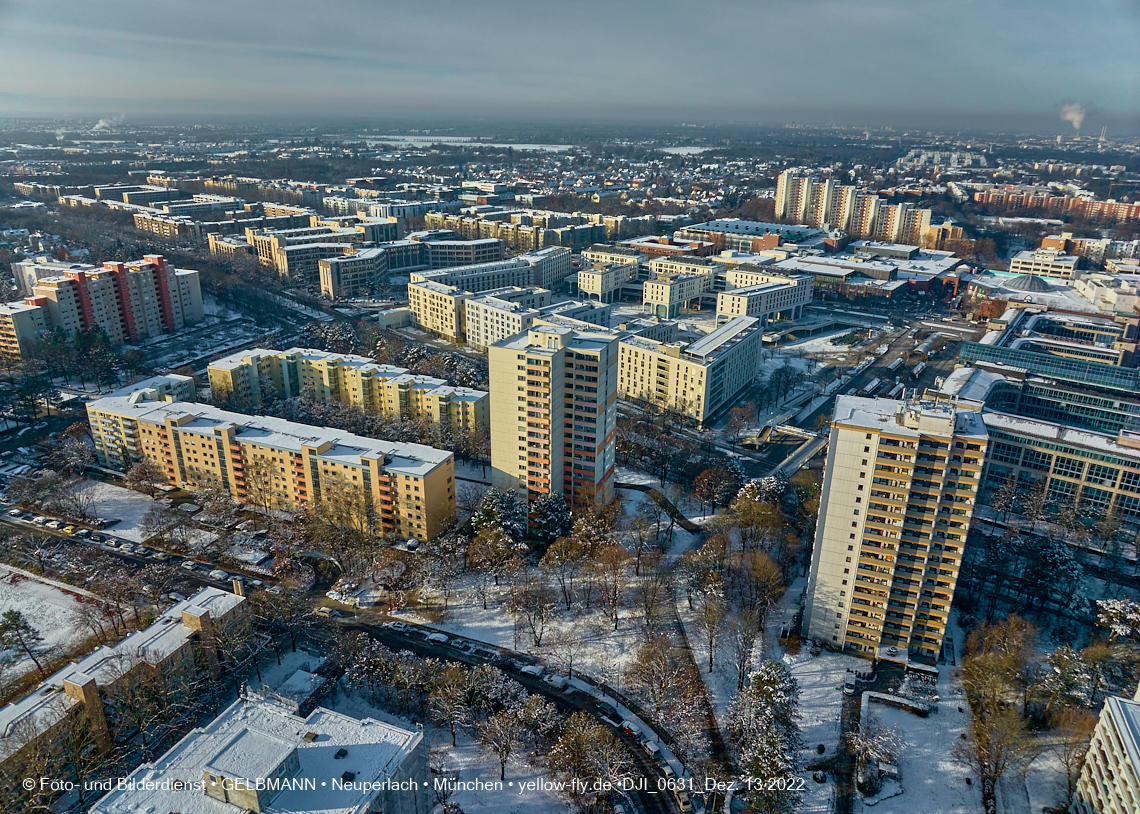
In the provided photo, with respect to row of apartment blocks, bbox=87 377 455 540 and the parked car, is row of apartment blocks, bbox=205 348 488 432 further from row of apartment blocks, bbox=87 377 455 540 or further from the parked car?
the parked car

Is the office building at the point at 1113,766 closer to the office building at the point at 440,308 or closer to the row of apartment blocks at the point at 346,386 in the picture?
the row of apartment blocks at the point at 346,386

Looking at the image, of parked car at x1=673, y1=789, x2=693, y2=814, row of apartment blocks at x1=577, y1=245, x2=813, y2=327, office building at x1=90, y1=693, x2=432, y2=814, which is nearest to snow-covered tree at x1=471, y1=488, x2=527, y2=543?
parked car at x1=673, y1=789, x2=693, y2=814

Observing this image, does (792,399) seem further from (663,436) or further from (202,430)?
(202,430)

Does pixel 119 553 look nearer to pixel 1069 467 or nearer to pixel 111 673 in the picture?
pixel 111 673

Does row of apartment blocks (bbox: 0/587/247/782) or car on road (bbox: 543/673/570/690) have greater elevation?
row of apartment blocks (bbox: 0/587/247/782)

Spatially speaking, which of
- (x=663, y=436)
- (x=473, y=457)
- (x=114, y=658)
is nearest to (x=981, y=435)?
(x=663, y=436)

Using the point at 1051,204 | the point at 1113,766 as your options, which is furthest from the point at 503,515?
the point at 1051,204

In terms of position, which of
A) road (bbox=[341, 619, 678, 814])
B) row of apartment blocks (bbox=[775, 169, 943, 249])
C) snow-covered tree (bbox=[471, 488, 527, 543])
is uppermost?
row of apartment blocks (bbox=[775, 169, 943, 249])
